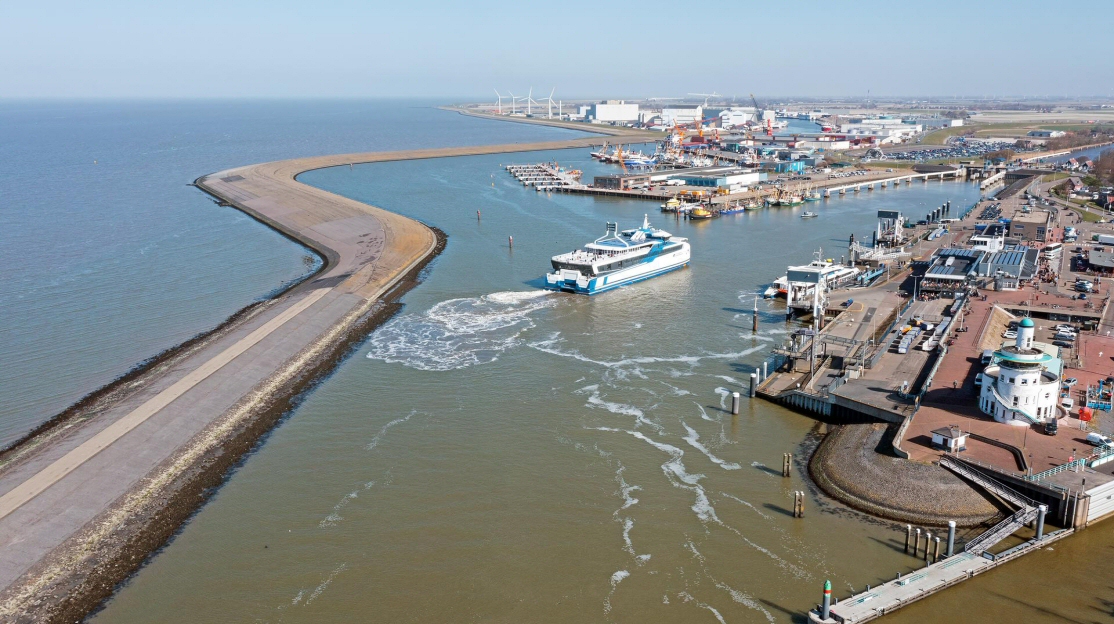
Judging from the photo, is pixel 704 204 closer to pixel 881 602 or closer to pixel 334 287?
pixel 334 287

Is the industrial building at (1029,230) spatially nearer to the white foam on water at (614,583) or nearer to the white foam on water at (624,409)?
the white foam on water at (624,409)

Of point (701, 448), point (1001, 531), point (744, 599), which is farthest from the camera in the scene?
point (701, 448)

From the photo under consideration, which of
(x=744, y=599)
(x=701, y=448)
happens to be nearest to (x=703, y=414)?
(x=701, y=448)

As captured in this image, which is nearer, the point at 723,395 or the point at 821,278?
the point at 723,395

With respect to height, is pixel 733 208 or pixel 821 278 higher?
pixel 733 208

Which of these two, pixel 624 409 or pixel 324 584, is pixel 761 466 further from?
pixel 324 584

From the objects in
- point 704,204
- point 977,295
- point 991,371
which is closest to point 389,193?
point 704,204
